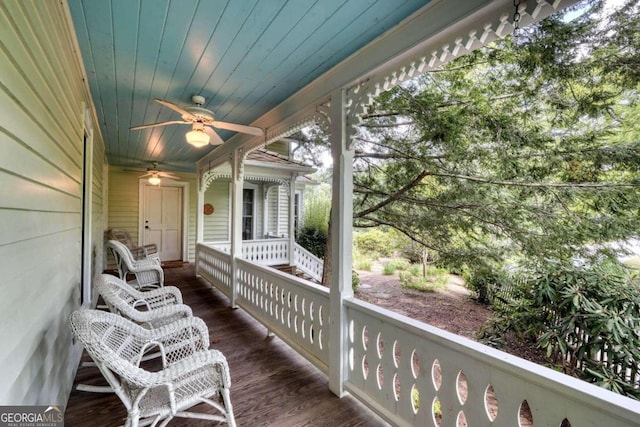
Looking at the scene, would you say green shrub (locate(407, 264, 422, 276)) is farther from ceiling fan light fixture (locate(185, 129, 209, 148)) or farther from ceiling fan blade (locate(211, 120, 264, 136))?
ceiling fan light fixture (locate(185, 129, 209, 148))

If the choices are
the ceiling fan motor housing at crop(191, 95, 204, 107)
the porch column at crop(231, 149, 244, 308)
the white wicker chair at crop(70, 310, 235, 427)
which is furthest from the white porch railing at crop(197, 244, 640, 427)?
the ceiling fan motor housing at crop(191, 95, 204, 107)

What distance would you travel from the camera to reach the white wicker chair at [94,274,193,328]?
2.22 meters

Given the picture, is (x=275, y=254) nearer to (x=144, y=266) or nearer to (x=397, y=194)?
(x=144, y=266)

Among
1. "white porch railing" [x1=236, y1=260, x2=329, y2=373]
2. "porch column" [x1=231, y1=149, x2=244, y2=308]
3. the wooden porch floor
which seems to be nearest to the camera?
the wooden porch floor

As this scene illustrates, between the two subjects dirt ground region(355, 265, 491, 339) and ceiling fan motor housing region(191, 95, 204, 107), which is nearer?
ceiling fan motor housing region(191, 95, 204, 107)

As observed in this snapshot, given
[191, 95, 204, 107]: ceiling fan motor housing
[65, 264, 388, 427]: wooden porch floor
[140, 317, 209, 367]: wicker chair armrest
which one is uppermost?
[191, 95, 204, 107]: ceiling fan motor housing

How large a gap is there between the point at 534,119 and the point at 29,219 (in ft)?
15.1

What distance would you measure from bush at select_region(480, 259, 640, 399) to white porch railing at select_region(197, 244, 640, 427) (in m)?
0.86

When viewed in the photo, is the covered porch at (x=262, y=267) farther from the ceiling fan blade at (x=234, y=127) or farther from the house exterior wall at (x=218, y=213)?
the house exterior wall at (x=218, y=213)

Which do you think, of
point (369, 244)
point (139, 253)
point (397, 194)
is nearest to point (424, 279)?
point (369, 244)

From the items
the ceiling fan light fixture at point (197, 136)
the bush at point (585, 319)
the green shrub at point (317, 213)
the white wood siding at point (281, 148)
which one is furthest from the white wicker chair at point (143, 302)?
the white wood siding at point (281, 148)

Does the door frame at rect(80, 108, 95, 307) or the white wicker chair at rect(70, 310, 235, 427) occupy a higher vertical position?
the door frame at rect(80, 108, 95, 307)

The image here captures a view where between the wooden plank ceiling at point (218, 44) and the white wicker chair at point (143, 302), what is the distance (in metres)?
1.83

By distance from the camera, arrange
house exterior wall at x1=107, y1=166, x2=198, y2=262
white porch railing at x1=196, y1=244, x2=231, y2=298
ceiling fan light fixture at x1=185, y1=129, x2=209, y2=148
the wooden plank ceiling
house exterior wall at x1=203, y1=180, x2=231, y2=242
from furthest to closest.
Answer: house exterior wall at x1=203, y1=180, x2=231, y2=242 → house exterior wall at x1=107, y1=166, x2=198, y2=262 → white porch railing at x1=196, y1=244, x2=231, y2=298 → ceiling fan light fixture at x1=185, y1=129, x2=209, y2=148 → the wooden plank ceiling
